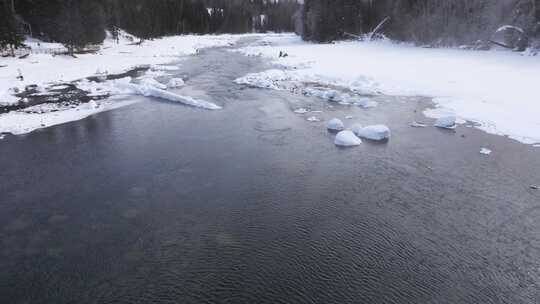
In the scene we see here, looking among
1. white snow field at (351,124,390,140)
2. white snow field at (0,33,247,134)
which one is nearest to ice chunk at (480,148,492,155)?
white snow field at (351,124,390,140)

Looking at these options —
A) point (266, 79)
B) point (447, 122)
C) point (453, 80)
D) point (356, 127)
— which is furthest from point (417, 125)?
point (266, 79)

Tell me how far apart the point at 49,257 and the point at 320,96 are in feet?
50.3

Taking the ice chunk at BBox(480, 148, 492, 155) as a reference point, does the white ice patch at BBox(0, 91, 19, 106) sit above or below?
above

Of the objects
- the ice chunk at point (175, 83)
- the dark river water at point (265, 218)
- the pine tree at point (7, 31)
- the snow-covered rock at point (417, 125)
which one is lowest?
the dark river water at point (265, 218)

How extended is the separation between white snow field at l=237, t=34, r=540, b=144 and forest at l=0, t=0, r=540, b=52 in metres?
3.64

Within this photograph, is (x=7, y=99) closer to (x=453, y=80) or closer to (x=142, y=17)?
(x=453, y=80)

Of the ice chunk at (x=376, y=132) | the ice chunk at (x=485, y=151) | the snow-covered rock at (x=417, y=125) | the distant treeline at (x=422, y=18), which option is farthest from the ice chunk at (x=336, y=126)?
the distant treeline at (x=422, y=18)

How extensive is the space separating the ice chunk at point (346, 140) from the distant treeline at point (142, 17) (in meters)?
33.0

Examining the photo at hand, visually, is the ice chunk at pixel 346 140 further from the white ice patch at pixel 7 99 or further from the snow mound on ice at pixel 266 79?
the white ice patch at pixel 7 99

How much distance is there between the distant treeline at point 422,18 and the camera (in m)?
30.1

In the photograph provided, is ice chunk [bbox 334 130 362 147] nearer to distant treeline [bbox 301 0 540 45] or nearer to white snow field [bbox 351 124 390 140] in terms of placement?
white snow field [bbox 351 124 390 140]

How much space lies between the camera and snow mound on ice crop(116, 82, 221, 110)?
56.3 ft

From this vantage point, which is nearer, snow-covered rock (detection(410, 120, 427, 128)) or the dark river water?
the dark river water

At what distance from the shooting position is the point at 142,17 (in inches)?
2562
